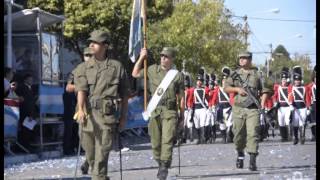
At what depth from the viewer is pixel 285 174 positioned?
11.6 meters

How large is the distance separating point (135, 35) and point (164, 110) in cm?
218

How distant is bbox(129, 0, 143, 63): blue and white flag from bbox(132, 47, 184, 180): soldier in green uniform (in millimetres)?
1421

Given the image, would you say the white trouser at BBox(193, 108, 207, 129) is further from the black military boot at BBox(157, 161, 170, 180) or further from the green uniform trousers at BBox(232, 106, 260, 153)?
the black military boot at BBox(157, 161, 170, 180)

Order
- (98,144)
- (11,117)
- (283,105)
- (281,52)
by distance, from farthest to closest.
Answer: (281,52) → (283,105) → (11,117) → (98,144)

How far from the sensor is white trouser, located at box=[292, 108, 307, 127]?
2203 centimetres

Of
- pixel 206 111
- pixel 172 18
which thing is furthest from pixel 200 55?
pixel 206 111

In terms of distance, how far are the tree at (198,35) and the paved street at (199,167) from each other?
19.4 metres

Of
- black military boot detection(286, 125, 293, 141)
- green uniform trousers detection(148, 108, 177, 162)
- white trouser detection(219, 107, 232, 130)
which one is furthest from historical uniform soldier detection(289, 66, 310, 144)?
green uniform trousers detection(148, 108, 177, 162)

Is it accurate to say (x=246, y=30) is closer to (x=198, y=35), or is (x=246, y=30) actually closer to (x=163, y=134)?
(x=198, y=35)

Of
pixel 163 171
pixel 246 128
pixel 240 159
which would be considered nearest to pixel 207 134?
pixel 240 159

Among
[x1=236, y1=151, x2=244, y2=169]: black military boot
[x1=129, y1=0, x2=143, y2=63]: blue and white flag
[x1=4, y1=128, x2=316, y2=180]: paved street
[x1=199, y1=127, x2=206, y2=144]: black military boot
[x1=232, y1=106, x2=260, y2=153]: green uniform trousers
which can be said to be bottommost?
[x1=199, y1=127, x2=206, y2=144]: black military boot

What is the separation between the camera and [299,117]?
22172 millimetres

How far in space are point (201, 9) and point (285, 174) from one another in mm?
34316

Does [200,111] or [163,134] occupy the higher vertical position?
[163,134]
